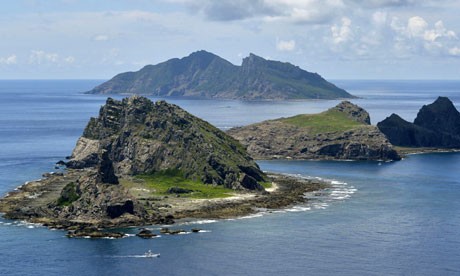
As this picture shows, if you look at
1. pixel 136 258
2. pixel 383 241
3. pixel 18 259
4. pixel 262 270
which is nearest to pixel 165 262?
pixel 136 258

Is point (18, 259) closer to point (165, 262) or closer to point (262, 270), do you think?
point (165, 262)

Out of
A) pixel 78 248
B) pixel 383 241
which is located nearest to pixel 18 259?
pixel 78 248

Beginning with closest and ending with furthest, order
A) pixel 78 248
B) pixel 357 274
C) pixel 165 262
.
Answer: pixel 357 274, pixel 165 262, pixel 78 248

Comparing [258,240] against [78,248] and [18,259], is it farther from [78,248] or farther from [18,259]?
[18,259]

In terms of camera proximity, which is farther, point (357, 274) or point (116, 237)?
point (116, 237)

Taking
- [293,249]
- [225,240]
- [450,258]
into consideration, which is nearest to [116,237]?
[225,240]

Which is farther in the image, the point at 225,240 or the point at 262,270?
the point at 225,240

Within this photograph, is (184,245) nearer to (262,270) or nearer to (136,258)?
(136,258)

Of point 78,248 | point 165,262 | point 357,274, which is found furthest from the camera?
point 78,248
